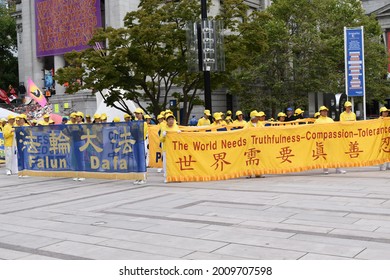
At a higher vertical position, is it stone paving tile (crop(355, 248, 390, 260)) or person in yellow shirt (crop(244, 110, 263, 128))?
person in yellow shirt (crop(244, 110, 263, 128))

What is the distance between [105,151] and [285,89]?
23565 millimetres

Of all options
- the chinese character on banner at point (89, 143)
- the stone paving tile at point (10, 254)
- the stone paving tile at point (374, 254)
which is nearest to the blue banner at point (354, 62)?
the chinese character on banner at point (89, 143)

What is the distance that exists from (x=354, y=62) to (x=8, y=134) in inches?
494

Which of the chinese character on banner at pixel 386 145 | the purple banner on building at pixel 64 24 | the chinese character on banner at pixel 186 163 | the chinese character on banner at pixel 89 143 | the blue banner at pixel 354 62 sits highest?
the purple banner on building at pixel 64 24

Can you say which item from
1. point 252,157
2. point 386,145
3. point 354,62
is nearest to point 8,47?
point 354,62

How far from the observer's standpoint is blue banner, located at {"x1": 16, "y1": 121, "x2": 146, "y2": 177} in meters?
12.5

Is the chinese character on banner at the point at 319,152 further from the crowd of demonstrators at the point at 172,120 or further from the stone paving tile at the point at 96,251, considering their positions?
the stone paving tile at the point at 96,251

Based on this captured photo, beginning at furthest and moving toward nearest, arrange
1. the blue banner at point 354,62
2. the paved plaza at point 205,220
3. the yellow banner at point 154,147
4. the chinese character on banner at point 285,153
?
the blue banner at point 354,62, the yellow banner at point 154,147, the chinese character on banner at point 285,153, the paved plaza at point 205,220

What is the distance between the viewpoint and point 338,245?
5938 mm

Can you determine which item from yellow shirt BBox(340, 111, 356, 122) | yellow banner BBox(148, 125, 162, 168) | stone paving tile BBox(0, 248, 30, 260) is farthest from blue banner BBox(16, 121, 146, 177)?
stone paving tile BBox(0, 248, 30, 260)

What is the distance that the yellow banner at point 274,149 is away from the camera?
1227cm

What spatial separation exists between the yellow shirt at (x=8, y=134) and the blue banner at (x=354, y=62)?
11921 mm

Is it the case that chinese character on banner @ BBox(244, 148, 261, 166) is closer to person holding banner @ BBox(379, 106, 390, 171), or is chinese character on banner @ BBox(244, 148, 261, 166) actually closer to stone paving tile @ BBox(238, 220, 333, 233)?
person holding banner @ BBox(379, 106, 390, 171)

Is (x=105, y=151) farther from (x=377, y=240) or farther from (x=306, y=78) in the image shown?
(x=306, y=78)
